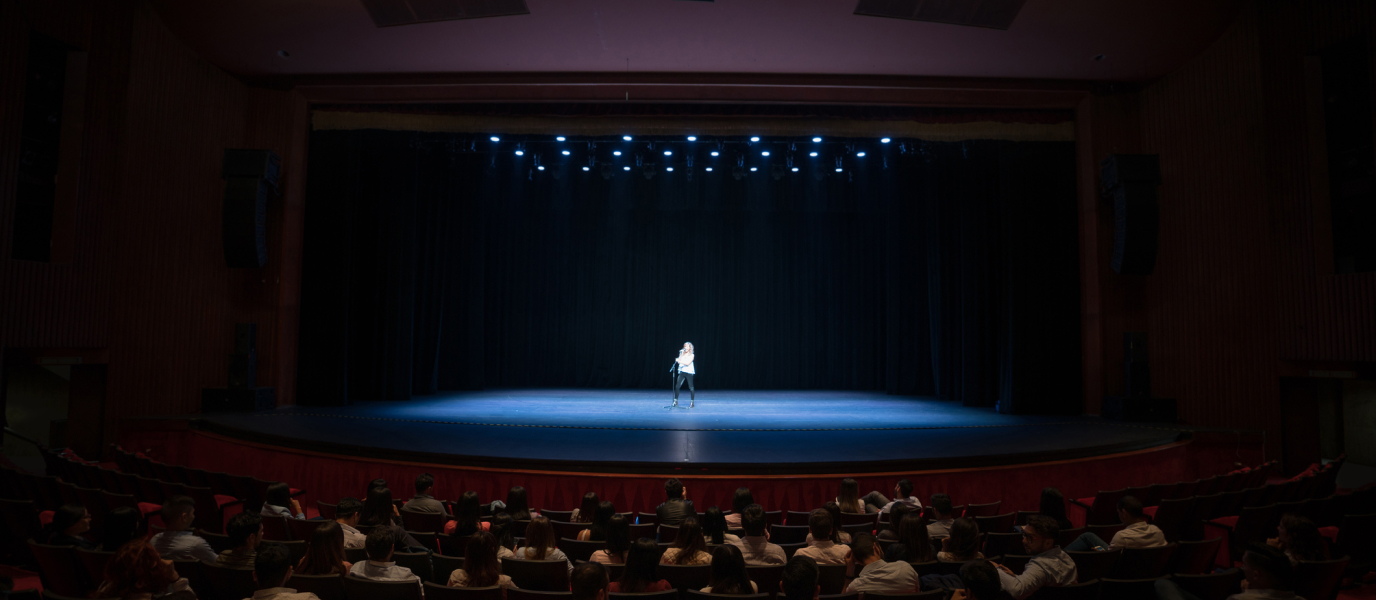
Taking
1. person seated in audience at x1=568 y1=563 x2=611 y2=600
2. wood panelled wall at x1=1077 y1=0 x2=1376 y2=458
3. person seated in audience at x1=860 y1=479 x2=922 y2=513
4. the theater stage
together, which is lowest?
person seated in audience at x1=860 y1=479 x2=922 y2=513

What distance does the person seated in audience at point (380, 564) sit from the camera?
127 inches

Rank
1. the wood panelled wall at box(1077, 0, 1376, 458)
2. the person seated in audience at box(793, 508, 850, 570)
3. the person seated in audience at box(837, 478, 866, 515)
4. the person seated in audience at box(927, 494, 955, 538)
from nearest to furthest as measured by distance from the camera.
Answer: the person seated in audience at box(793, 508, 850, 570)
the person seated in audience at box(927, 494, 955, 538)
the person seated in audience at box(837, 478, 866, 515)
the wood panelled wall at box(1077, 0, 1376, 458)

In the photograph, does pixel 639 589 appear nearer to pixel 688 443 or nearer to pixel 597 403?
pixel 688 443

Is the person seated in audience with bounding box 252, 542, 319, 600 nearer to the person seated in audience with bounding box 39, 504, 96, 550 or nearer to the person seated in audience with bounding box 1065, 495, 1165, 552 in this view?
the person seated in audience with bounding box 39, 504, 96, 550

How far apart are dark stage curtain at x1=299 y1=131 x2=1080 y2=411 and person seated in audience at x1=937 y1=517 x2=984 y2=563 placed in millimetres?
9671

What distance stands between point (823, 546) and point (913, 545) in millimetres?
446

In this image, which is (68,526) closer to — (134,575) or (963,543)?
(134,575)

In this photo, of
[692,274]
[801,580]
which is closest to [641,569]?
[801,580]

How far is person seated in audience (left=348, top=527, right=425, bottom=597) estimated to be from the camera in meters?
3.21

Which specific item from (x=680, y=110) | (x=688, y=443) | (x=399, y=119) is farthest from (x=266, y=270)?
(x=688, y=443)

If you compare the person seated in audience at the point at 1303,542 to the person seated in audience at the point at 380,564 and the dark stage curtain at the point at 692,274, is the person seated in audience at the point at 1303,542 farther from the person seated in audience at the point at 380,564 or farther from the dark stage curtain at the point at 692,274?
the dark stage curtain at the point at 692,274

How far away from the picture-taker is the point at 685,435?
29.8 ft

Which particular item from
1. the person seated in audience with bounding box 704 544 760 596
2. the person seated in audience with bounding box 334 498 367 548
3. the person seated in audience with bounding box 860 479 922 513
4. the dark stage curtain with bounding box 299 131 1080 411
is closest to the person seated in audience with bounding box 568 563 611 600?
the person seated in audience with bounding box 704 544 760 596

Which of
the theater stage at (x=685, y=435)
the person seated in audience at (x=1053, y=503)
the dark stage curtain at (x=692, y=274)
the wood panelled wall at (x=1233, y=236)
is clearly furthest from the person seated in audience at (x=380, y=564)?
the wood panelled wall at (x=1233, y=236)
